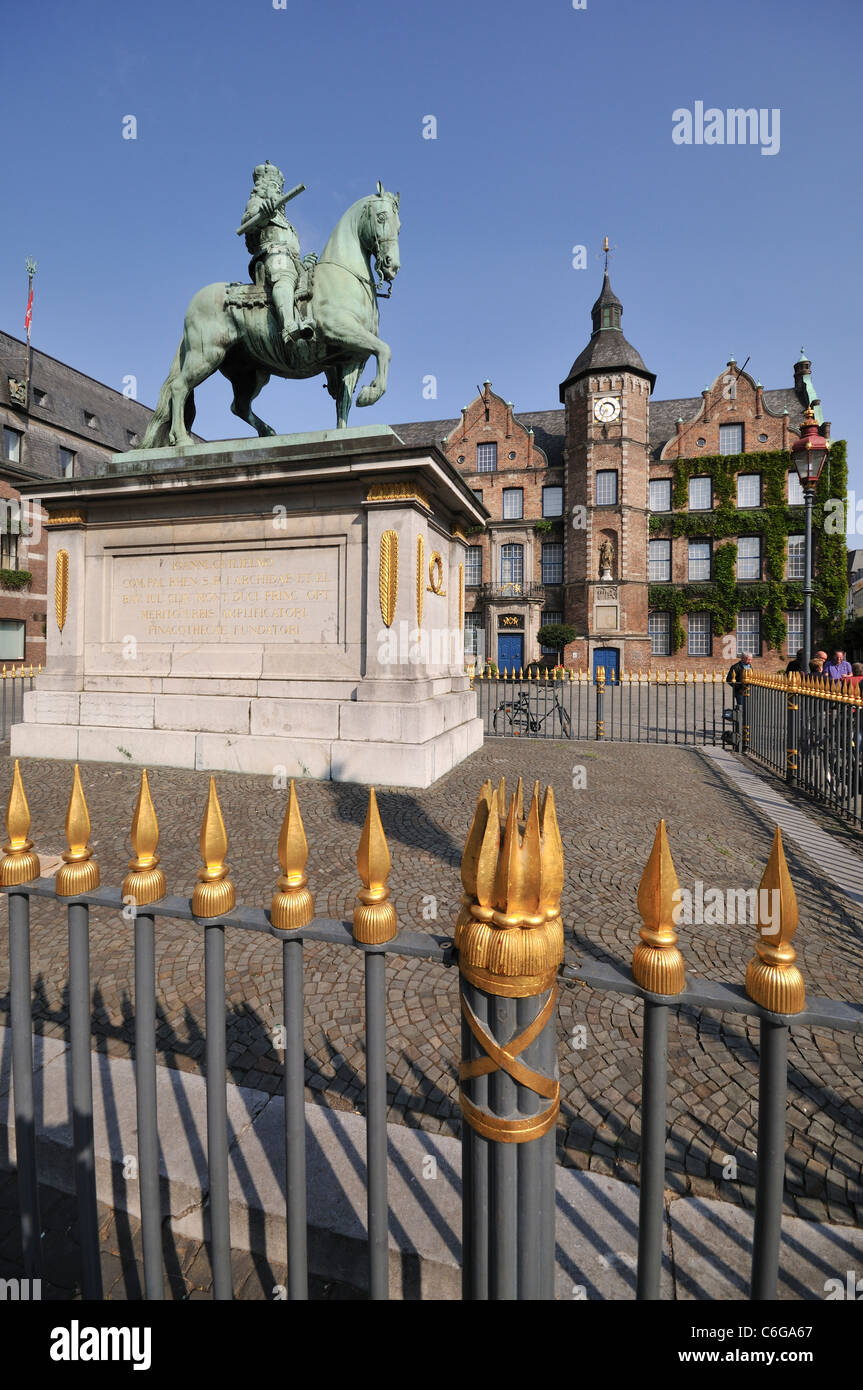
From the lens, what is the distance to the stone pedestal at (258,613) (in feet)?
24.1

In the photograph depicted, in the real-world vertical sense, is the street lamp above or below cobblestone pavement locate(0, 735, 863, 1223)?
above

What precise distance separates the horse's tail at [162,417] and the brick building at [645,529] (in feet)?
89.0

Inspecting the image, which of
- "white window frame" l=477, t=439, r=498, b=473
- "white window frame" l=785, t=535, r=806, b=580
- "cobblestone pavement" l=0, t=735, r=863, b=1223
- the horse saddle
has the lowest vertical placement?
"cobblestone pavement" l=0, t=735, r=863, b=1223

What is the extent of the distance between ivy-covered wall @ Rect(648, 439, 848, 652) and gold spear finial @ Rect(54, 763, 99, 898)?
1459 inches

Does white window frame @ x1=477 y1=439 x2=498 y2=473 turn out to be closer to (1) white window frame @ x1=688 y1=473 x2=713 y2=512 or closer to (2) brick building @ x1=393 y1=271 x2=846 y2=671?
(2) brick building @ x1=393 y1=271 x2=846 y2=671

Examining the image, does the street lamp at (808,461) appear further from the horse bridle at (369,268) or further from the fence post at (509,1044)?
the fence post at (509,1044)

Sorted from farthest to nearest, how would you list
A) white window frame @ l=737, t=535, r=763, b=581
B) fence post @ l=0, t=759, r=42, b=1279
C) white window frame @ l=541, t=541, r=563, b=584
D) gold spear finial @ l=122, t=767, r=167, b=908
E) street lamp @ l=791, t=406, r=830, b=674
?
white window frame @ l=541, t=541, r=563, b=584
white window frame @ l=737, t=535, r=763, b=581
street lamp @ l=791, t=406, r=830, b=674
fence post @ l=0, t=759, r=42, b=1279
gold spear finial @ l=122, t=767, r=167, b=908

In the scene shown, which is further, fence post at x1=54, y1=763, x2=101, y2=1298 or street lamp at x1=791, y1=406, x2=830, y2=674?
street lamp at x1=791, y1=406, x2=830, y2=674

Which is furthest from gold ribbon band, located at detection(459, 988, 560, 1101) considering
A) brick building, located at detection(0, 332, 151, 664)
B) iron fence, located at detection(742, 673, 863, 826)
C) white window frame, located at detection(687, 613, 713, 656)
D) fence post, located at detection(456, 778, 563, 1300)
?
white window frame, located at detection(687, 613, 713, 656)

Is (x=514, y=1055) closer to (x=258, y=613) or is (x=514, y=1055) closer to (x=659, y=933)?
(x=659, y=933)

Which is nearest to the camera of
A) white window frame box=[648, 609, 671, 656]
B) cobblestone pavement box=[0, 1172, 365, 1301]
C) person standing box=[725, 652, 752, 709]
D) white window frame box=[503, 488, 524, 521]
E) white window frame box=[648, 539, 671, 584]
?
cobblestone pavement box=[0, 1172, 365, 1301]

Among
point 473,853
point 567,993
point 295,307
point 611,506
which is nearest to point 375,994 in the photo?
point 473,853

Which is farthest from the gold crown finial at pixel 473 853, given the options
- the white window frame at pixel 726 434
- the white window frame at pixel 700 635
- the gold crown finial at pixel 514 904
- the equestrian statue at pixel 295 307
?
the white window frame at pixel 726 434

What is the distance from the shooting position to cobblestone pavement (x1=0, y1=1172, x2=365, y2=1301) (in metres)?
1.61
